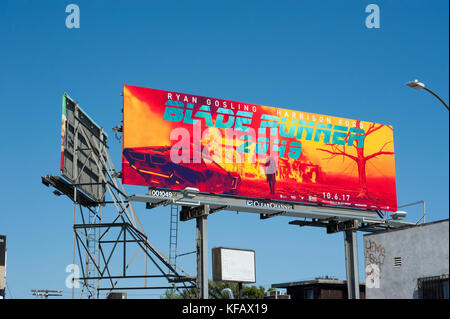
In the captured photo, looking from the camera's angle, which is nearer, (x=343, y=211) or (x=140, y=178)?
(x=140, y=178)

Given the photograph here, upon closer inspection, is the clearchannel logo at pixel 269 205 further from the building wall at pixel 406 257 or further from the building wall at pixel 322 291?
the building wall at pixel 406 257

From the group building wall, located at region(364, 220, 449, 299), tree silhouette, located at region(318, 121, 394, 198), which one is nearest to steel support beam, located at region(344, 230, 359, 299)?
tree silhouette, located at region(318, 121, 394, 198)

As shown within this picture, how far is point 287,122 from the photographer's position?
4325cm

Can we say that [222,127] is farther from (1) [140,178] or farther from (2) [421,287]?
(2) [421,287]

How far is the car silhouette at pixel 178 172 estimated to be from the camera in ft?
124

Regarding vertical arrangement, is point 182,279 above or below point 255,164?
below

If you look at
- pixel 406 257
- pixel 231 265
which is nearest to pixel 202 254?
pixel 231 265

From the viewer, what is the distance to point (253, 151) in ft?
137

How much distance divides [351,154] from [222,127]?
9071mm

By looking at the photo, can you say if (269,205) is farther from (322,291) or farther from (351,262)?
(322,291)

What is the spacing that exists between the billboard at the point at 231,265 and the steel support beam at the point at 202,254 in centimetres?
917

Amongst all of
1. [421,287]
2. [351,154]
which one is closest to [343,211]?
Result: [351,154]

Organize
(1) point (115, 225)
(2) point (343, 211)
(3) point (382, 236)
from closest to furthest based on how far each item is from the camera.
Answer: (3) point (382, 236) < (1) point (115, 225) < (2) point (343, 211)
